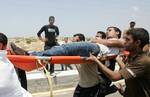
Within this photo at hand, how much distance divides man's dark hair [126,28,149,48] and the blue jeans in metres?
0.63

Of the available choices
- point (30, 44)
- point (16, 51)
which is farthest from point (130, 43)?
point (30, 44)

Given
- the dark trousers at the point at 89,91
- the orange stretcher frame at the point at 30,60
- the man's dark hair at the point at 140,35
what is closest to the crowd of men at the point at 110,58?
the man's dark hair at the point at 140,35

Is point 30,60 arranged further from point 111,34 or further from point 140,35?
point 111,34

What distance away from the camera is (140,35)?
520cm

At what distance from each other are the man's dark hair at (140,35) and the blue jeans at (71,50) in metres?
0.63

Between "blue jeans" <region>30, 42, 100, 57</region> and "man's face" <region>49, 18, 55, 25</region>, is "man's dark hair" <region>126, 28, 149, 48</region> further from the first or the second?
"man's face" <region>49, 18, 55, 25</region>

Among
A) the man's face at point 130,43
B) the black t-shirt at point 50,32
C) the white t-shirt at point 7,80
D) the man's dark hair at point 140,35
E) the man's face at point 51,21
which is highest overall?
the man's dark hair at point 140,35

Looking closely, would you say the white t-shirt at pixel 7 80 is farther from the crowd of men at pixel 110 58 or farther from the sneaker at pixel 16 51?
the sneaker at pixel 16 51

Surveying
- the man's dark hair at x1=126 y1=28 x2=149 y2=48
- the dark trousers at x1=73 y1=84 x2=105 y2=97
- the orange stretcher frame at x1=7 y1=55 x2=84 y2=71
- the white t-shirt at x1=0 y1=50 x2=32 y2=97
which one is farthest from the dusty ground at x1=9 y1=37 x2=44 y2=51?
the white t-shirt at x1=0 y1=50 x2=32 y2=97

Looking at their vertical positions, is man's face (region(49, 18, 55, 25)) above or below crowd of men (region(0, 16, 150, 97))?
below

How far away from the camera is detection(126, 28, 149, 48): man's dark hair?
5.20m

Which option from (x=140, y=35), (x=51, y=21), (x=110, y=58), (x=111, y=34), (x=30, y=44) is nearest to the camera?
(x=140, y=35)

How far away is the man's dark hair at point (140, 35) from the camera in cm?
520

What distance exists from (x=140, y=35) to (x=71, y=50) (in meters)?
0.88
